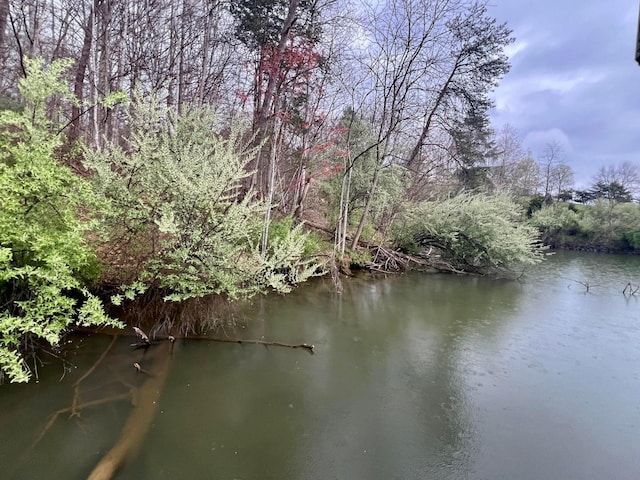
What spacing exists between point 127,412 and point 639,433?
5567 mm

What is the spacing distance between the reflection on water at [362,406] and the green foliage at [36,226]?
2.84ft

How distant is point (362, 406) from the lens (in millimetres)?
3998

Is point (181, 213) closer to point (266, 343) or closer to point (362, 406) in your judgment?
point (266, 343)

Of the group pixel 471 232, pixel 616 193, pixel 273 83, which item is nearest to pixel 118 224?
pixel 273 83

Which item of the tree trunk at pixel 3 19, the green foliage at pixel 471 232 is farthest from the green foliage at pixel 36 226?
the green foliage at pixel 471 232

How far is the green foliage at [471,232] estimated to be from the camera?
11.9 meters

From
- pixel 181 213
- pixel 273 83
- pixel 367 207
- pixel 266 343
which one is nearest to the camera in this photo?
pixel 181 213

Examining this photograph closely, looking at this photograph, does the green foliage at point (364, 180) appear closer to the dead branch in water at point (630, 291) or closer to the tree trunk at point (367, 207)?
the tree trunk at point (367, 207)

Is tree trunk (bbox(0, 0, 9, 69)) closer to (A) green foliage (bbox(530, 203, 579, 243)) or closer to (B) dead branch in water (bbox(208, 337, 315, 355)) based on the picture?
(B) dead branch in water (bbox(208, 337, 315, 355))

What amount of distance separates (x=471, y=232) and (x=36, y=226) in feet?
39.8

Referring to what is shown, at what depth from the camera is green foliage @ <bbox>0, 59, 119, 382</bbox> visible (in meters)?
3.05

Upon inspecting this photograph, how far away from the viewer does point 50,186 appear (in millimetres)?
3268

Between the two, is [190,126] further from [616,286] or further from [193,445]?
[616,286]

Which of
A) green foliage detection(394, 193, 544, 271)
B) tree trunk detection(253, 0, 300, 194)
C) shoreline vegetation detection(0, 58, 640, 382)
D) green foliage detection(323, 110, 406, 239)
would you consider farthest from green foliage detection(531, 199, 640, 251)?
shoreline vegetation detection(0, 58, 640, 382)
